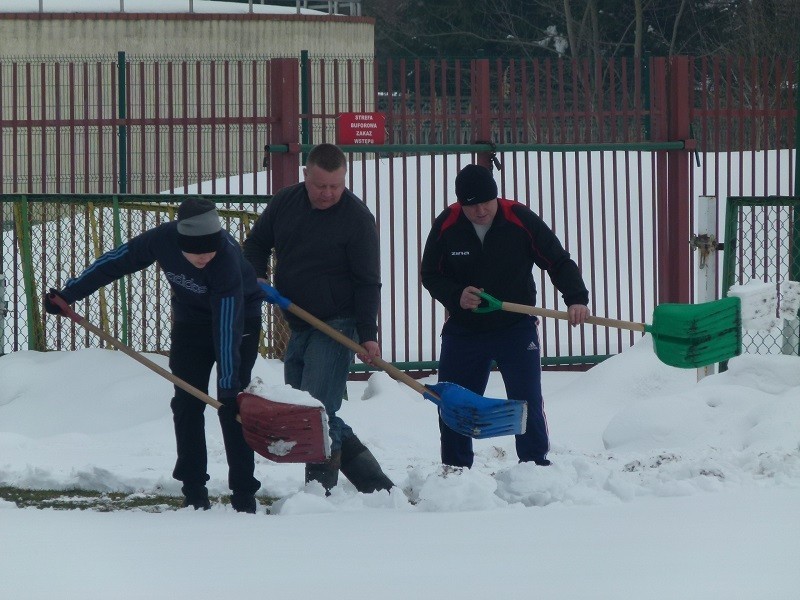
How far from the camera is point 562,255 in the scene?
5676 millimetres

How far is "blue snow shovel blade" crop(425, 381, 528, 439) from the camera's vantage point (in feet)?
17.8

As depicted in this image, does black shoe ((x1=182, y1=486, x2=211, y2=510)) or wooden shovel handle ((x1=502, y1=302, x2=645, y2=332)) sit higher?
wooden shovel handle ((x1=502, y1=302, x2=645, y2=332))

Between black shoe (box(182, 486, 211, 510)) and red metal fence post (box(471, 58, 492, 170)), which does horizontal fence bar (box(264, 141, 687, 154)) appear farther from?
black shoe (box(182, 486, 211, 510))

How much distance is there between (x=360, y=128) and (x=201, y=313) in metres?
3.71

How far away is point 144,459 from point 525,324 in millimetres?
2228

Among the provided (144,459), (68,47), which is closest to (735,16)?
(68,47)

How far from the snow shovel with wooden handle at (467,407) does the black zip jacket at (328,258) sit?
0.08 m

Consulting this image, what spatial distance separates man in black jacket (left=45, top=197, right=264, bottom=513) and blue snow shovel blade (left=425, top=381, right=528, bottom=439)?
33.5 inches

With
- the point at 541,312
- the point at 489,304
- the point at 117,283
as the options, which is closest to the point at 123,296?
the point at 117,283

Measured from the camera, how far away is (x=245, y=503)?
17.4ft

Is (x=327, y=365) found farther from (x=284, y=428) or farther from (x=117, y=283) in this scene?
(x=117, y=283)

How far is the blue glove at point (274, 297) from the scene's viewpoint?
5477mm

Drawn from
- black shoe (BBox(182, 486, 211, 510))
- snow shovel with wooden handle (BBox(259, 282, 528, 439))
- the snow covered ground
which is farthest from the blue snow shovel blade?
black shoe (BBox(182, 486, 211, 510))

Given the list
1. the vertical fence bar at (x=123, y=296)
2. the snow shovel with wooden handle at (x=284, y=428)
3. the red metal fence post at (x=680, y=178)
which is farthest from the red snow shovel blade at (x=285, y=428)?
the red metal fence post at (x=680, y=178)
